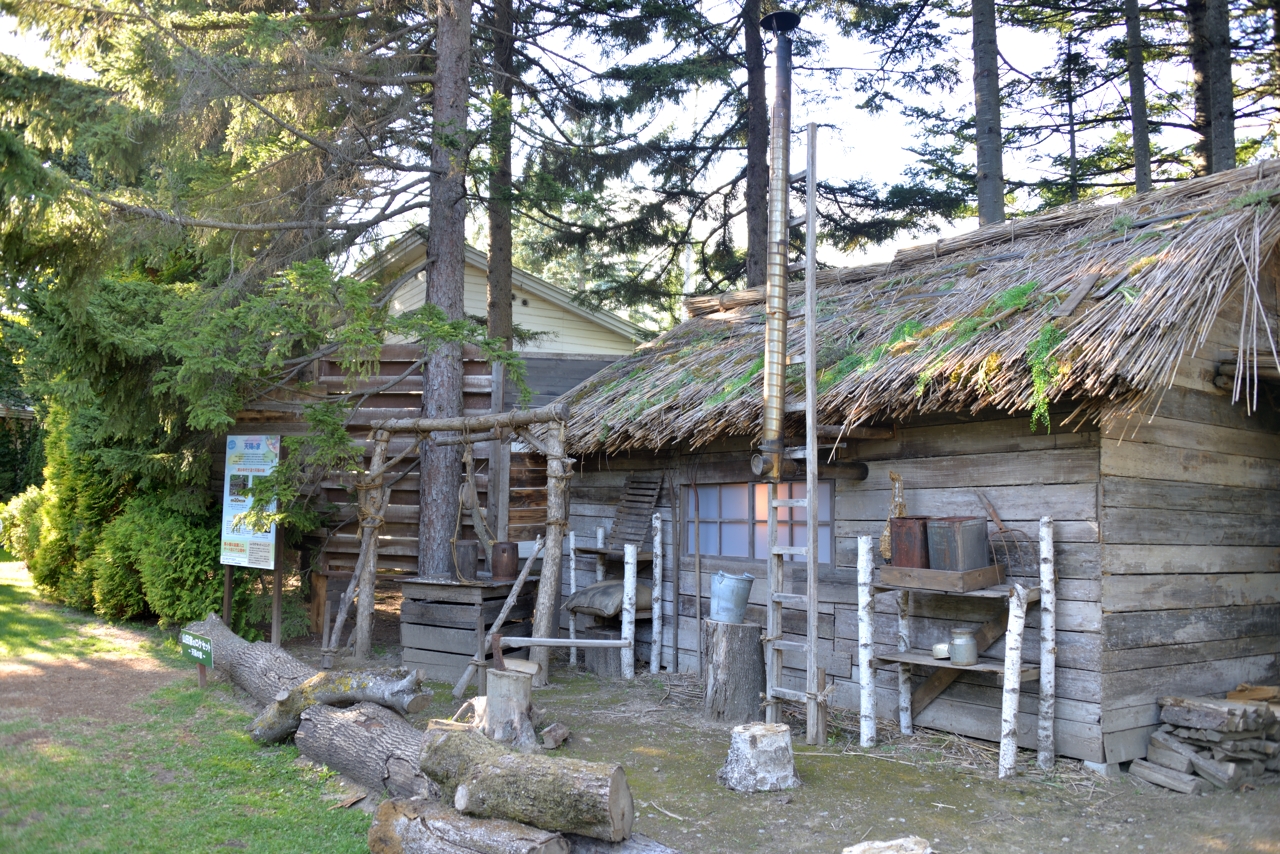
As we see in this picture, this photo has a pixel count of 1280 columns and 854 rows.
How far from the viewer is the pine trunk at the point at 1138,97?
12.4m

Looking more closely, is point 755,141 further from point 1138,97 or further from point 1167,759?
point 1167,759

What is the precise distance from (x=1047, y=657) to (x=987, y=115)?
800 centimetres

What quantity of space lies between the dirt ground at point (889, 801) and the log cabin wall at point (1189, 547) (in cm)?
61

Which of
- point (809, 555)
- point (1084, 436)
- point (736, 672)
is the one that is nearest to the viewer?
point (1084, 436)

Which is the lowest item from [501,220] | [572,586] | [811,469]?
[572,586]

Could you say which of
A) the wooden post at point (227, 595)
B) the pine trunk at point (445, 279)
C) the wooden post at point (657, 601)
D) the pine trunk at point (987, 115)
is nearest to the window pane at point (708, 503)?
the wooden post at point (657, 601)

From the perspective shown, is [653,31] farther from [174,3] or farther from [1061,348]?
[1061,348]

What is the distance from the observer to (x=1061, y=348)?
5312mm

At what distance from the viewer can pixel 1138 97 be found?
12.7 meters

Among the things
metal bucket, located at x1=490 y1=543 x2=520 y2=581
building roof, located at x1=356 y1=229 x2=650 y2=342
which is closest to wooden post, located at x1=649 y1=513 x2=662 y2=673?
metal bucket, located at x1=490 y1=543 x2=520 y2=581

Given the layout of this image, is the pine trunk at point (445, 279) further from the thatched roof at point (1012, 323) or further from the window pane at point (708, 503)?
the window pane at point (708, 503)

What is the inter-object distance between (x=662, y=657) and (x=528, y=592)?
56.2 inches

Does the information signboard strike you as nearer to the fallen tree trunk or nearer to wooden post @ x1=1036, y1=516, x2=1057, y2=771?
the fallen tree trunk

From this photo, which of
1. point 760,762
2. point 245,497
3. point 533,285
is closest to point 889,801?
point 760,762
